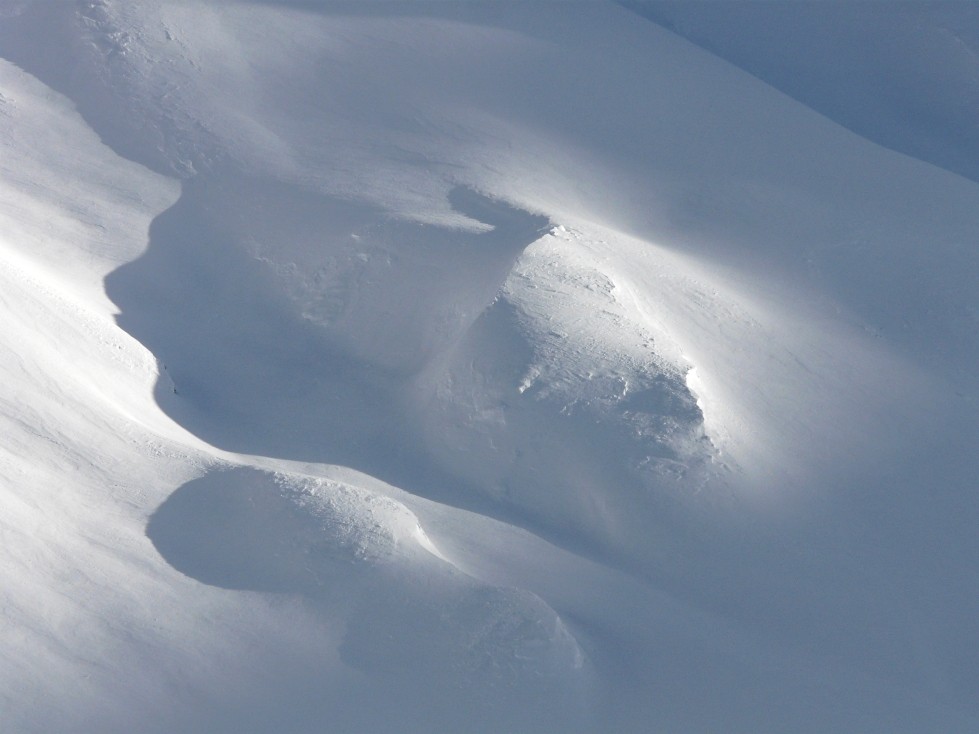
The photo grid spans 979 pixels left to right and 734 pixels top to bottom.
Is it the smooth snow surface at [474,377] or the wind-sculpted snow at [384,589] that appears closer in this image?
the wind-sculpted snow at [384,589]

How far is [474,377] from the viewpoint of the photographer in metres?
6.76

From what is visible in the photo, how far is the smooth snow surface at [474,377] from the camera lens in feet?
18.0

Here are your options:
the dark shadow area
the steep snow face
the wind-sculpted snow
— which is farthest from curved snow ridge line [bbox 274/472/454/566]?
the steep snow face

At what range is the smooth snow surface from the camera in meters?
5.48

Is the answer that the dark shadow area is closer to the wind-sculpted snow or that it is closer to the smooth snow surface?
the smooth snow surface

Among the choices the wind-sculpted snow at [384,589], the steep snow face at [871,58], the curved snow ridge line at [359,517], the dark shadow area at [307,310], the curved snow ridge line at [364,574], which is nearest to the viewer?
the wind-sculpted snow at [384,589]

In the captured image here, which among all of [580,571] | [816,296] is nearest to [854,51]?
[816,296]

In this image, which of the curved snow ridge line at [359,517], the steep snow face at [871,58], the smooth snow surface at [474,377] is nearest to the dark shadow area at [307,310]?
the smooth snow surface at [474,377]

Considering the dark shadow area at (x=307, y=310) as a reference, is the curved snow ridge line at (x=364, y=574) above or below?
below

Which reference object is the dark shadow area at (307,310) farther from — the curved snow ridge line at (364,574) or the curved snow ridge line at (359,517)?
the curved snow ridge line at (364,574)

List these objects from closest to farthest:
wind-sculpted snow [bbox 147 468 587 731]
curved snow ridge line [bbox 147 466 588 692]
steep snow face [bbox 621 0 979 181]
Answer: wind-sculpted snow [bbox 147 468 587 731] < curved snow ridge line [bbox 147 466 588 692] < steep snow face [bbox 621 0 979 181]

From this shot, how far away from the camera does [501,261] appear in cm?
757

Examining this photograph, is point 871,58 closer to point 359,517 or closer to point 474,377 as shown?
point 474,377

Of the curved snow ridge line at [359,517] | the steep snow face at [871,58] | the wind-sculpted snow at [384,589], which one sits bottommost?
the wind-sculpted snow at [384,589]
